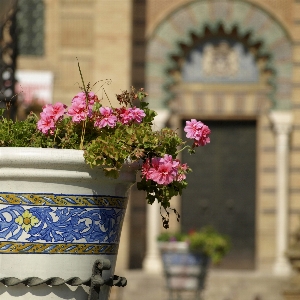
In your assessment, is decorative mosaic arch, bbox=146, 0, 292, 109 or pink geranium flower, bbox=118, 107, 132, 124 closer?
pink geranium flower, bbox=118, 107, 132, 124

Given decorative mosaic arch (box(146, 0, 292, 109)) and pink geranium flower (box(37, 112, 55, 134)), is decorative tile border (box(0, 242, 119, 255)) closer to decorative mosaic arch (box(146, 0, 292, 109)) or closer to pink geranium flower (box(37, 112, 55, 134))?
pink geranium flower (box(37, 112, 55, 134))

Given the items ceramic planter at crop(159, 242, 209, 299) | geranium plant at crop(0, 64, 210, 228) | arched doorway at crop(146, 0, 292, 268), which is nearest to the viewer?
geranium plant at crop(0, 64, 210, 228)

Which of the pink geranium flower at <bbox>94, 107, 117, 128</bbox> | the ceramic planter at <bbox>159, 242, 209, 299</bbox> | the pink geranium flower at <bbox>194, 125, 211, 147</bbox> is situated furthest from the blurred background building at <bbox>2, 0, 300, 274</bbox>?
the pink geranium flower at <bbox>94, 107, 117, 128</bbox>

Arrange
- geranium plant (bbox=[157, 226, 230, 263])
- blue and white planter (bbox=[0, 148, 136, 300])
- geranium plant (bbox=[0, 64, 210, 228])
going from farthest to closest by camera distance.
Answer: geranium plant (bbox=[157, 226, 230, 263]), geranium plant (bbox=[0, 64, 210, 228]), blue and white planter (bbox=[0, 148, 136, 300])

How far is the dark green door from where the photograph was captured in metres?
15.5

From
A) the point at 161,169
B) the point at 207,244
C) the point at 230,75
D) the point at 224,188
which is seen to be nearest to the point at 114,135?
the point at 161,169

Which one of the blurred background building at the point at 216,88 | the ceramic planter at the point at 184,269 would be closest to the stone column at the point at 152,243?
the blurred background building at the point at 216,88

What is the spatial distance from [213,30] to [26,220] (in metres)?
13.3

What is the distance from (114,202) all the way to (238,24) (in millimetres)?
13081

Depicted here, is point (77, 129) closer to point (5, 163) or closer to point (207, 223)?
point (5, 163)

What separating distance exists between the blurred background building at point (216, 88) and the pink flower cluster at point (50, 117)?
12.2m

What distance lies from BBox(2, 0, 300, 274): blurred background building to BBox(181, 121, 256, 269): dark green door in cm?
2

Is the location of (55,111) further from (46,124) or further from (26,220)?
(26,220)

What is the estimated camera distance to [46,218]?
2.53m
